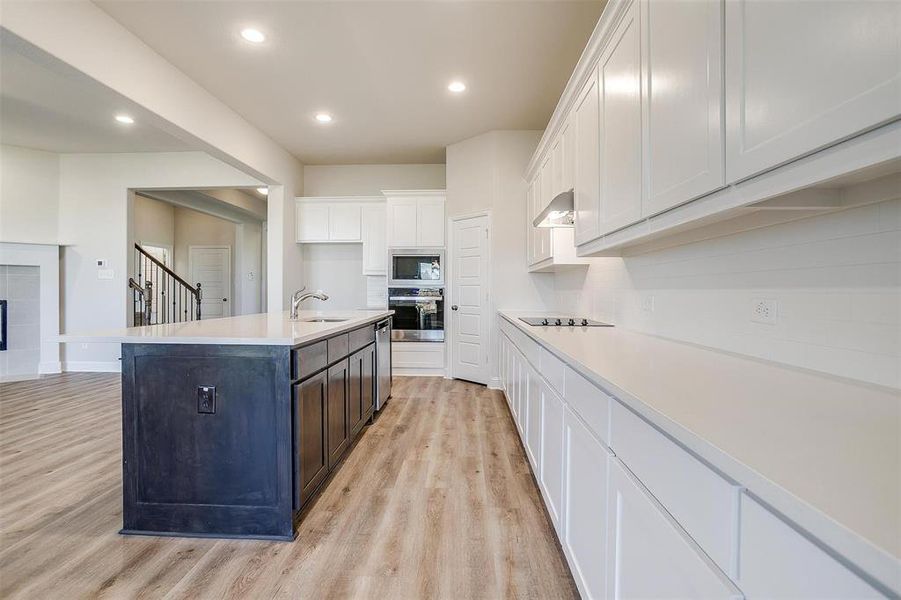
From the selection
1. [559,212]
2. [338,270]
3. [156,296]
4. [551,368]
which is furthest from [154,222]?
[551,368]

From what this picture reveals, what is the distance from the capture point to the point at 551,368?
1804 mm

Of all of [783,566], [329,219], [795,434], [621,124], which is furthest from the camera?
[329,219]

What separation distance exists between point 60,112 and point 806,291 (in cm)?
625

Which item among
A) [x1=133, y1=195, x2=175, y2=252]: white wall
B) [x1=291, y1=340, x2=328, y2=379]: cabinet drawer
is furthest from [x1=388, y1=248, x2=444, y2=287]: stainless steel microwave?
[x1=133, y1=195, x2=175, y2=252]: white wall

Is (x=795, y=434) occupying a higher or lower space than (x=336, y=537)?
higher

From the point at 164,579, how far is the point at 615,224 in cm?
240

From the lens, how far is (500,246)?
474 centimetres

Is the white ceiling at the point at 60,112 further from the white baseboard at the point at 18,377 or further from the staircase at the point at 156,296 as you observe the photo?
the white baseboard at the point at 18,377

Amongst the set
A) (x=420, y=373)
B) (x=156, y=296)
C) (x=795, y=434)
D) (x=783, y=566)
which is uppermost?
(x=156, y=296)

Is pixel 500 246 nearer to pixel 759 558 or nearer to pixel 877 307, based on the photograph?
pixel 877 307

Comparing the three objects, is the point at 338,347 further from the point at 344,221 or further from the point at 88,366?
the point at 88,366

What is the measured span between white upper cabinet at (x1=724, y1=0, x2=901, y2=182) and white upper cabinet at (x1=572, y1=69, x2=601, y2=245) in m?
1.04

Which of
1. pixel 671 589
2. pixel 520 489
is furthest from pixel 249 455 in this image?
pixel 671 589

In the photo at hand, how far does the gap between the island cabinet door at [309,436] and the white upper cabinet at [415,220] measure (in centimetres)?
331
